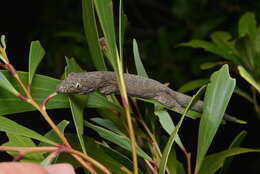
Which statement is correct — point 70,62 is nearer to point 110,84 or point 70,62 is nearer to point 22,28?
point 110,84

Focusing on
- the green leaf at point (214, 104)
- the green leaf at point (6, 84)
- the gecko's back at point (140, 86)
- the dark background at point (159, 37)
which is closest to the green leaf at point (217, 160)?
the green leaf at point (214, 104)

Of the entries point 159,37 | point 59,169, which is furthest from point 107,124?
point 159,37

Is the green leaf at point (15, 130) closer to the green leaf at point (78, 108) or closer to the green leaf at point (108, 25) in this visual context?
the green leaf at point (78, 108)

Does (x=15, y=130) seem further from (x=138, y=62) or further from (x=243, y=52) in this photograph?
(x=243, y=52)

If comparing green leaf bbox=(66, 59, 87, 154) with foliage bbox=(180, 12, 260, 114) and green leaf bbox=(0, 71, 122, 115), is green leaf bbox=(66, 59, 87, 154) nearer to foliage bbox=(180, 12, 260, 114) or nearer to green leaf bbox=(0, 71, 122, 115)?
green leaf bbox=(0, 71, 122, 115)

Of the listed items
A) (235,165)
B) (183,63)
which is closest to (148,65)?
(183,63)

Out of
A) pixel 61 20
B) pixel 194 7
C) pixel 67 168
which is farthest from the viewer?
pixel 61 20
